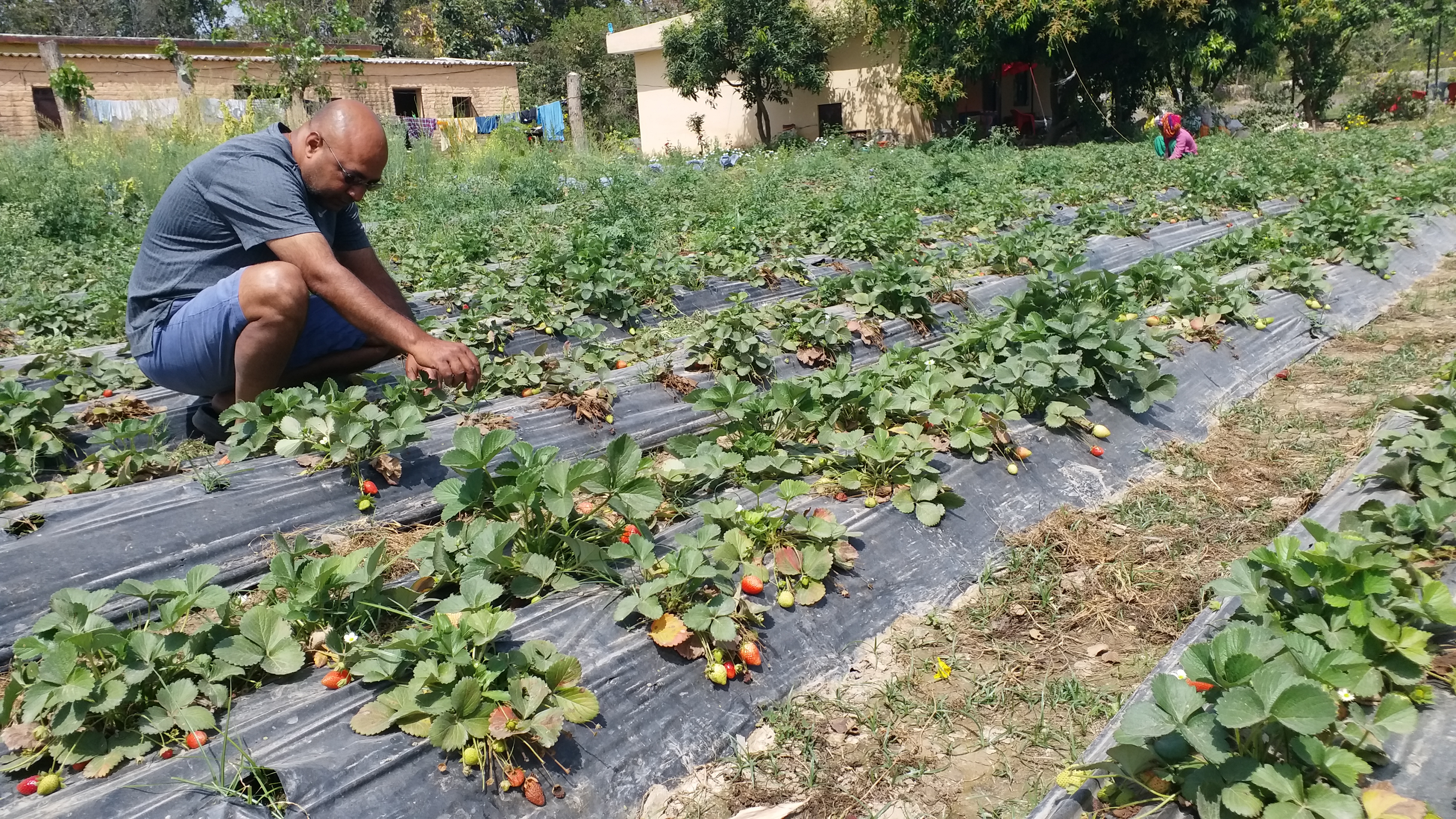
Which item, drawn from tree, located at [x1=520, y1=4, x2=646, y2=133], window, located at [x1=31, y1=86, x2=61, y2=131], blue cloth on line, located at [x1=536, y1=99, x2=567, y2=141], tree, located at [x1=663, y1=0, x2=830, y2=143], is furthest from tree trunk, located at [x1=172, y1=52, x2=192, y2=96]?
tree, located at [x1=520, y1=4, x2=646, y2=133]

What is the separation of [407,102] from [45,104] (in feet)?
24.2

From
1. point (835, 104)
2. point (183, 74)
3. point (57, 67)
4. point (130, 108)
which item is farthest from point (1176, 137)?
point (130, 108)

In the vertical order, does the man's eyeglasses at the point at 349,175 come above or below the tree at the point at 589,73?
below

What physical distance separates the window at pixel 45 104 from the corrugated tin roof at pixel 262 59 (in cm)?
68

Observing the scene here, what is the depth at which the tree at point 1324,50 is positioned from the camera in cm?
2184

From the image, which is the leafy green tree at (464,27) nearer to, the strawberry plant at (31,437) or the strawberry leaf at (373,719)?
the strawberry plant at (31,437)

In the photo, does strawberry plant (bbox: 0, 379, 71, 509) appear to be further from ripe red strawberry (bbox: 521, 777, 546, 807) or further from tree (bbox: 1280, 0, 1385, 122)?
tree (bbox: 1280, 0, 1385, 122)

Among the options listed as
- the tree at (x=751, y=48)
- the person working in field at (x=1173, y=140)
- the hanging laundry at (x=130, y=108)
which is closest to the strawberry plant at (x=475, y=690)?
the person working in field at (x=1173, y=140)

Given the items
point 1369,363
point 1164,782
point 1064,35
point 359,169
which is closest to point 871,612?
point 1164,782

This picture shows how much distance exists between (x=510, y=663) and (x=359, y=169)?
2035 millimetres

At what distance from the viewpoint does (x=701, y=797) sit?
6.61 ft

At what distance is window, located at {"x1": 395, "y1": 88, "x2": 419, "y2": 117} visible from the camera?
22.6 metres

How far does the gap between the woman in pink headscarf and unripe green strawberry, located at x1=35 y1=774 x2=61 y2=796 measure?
13833mm

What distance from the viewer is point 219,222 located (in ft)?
10.9
